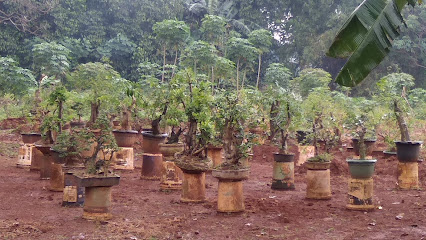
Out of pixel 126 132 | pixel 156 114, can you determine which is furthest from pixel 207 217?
pixel 126 132

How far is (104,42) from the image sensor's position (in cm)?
3184

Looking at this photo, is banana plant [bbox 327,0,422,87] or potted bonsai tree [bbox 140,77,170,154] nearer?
banana plant [bbox 327,0,422,87]

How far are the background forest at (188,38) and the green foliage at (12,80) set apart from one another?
2.33 m

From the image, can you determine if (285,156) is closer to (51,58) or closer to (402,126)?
(402,126)

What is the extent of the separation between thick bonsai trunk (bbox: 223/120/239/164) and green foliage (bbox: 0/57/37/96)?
15.3 meters

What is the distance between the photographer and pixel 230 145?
7.99m

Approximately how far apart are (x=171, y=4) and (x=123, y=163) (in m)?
21.5

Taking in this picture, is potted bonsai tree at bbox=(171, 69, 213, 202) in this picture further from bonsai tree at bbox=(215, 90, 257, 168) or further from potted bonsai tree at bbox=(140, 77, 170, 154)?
potted bonsai tree at bbox=(140, 77, 170, 154)

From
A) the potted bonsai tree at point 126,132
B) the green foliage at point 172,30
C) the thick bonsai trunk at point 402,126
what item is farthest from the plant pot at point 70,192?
the green foliage at point 172,30

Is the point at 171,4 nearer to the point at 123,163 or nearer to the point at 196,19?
the point at 196,19

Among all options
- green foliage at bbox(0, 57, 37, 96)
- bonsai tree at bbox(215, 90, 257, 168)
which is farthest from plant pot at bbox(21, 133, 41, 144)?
green foliage at bbox(0, 57, 37, 96)

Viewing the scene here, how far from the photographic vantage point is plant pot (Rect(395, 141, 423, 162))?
10000 mm

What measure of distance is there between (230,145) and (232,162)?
0.86 feet

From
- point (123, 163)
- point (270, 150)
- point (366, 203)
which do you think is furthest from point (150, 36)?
point (366, 203)
